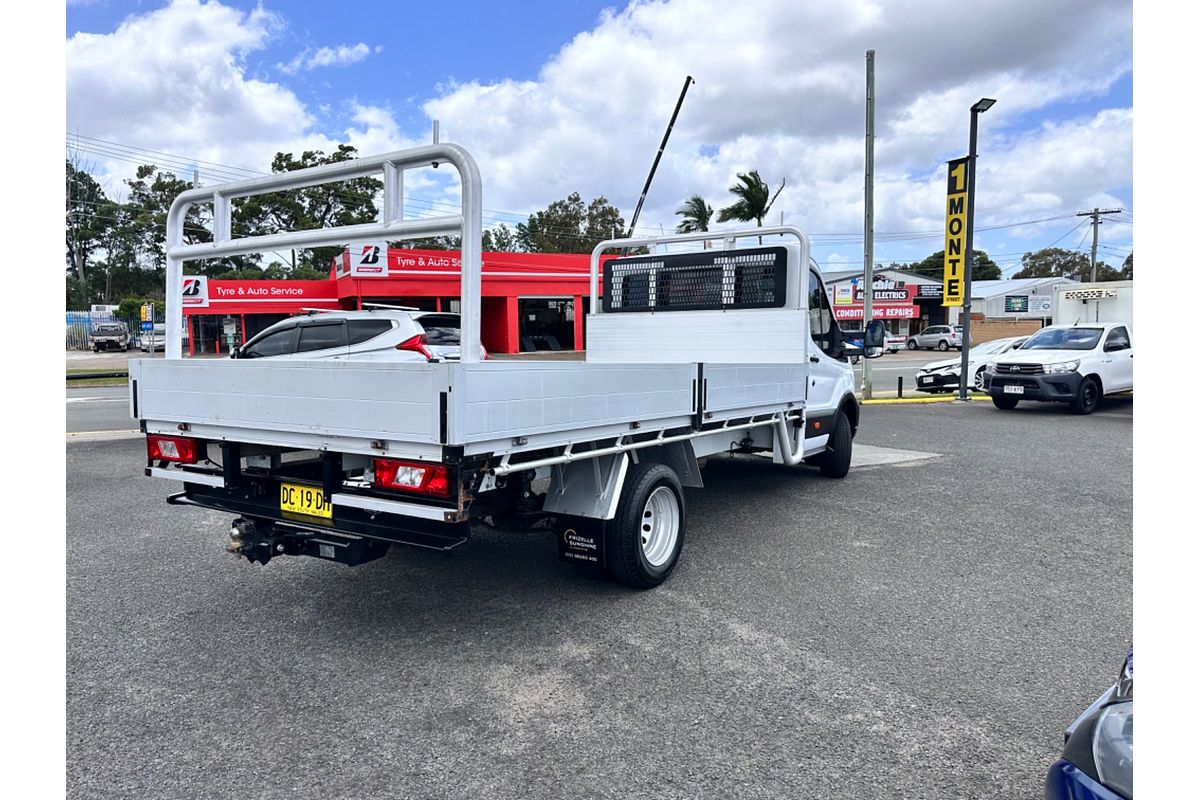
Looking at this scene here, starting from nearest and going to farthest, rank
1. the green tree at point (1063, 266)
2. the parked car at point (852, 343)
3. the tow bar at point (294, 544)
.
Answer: the tow bar at point (294, 544)
the parked car at point (852, 343)
the green tree at point (1063, 266)

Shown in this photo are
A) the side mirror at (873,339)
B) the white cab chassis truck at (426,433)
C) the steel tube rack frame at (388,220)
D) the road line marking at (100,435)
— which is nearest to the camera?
the steel tube rack frame at (388,220)

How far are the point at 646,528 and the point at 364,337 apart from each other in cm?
635

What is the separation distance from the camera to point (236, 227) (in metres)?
46.1

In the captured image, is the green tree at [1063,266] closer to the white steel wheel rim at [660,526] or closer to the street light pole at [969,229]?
the street light pole at [969,229]

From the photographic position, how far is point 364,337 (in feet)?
32.9

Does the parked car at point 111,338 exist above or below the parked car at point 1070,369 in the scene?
above

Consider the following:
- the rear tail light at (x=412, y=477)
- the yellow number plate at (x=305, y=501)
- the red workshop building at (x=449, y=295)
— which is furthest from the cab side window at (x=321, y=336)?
the red workshop building at (x=449, y=295)

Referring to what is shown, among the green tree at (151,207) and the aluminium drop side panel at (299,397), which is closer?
the aluminium drop side panel at (299,397)

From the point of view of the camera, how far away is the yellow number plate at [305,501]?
12.7 feet

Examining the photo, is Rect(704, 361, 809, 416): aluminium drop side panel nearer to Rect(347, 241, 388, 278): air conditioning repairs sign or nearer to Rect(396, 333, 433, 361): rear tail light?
Rect(396, 333, 433, 361): rear tail light

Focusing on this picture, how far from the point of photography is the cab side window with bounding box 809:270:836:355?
7.23 meters

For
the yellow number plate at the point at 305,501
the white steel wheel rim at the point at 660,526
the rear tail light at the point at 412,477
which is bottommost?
the white steel wheel rim at the point at 660,526

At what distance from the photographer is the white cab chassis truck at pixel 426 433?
340 centimetres

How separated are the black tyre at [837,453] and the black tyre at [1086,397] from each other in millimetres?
8418
